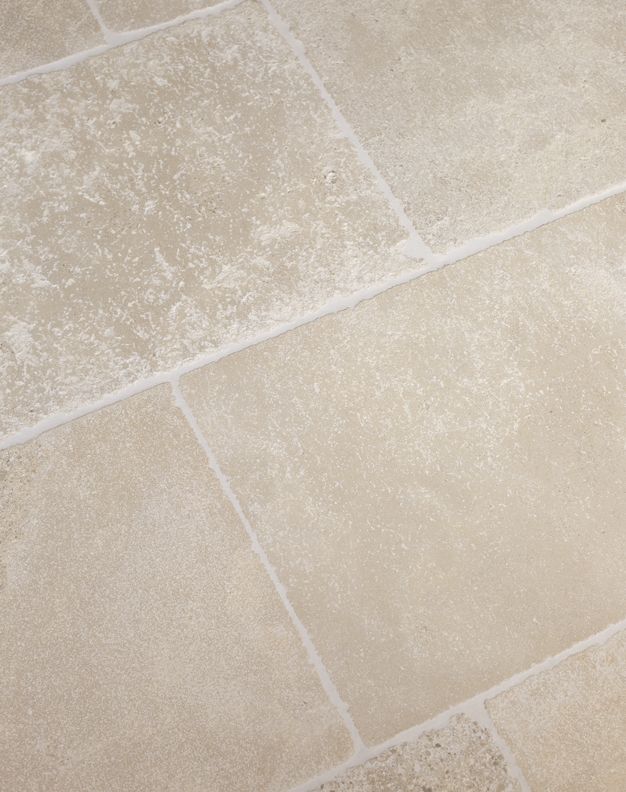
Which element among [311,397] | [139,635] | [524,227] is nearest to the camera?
[139,635]

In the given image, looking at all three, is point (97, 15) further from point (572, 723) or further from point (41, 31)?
point (572, 723)

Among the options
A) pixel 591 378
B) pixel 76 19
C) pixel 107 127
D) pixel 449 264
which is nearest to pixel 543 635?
pixel 591 378

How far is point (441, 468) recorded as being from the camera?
148 cm

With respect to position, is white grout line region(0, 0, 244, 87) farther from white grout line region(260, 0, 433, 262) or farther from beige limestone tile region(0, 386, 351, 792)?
beige limestone tile region(0, 386, 351, 792)

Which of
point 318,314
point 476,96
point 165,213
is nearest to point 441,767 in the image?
point 318,314

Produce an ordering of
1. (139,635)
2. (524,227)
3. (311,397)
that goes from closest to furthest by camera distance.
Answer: (139,635), (311,397), (524,227)

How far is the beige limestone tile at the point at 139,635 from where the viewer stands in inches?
53.1

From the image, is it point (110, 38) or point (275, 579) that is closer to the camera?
point (275, 579)

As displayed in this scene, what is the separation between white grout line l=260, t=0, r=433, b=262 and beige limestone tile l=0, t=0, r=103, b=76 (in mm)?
386

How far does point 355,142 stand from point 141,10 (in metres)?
0.55

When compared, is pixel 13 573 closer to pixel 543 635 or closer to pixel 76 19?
pixel 543 635

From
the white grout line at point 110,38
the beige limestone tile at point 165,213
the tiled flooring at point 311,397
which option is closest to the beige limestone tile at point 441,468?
the tiled flooring at point 311,397

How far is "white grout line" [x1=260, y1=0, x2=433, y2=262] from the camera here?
5.22 ft

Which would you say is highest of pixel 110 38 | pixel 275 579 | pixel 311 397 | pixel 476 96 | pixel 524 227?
pixel 110 38
